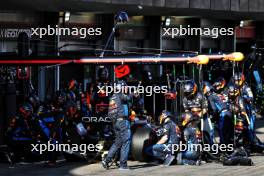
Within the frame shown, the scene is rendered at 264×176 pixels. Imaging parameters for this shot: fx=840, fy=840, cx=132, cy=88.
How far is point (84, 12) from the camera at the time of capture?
3195cm

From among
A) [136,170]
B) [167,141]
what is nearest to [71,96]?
[167,141]

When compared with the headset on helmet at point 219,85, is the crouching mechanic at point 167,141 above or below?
below

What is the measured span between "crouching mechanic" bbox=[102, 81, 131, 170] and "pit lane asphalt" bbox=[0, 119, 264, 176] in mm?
322

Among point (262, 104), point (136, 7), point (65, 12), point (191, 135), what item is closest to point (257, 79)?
point (262, 104)

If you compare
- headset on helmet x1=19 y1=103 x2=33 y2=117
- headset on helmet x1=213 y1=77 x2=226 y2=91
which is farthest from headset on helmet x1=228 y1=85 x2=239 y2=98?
headset on helmet x1=19 y1=103 x2=33 y2=117

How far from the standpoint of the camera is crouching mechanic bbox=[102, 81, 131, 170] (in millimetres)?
18109

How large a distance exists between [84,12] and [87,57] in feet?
41.2

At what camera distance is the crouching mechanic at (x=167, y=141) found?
1889 centimetres

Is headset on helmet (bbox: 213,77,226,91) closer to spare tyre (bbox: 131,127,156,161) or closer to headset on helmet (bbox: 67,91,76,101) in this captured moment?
spare tyre (bbox: 131,127,156,161)

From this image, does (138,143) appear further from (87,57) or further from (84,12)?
(84,12)

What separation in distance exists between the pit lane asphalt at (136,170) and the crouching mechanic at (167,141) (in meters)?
0.28


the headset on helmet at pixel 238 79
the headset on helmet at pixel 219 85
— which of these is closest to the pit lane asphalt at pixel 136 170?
the headset on helmet at pixel 238 79

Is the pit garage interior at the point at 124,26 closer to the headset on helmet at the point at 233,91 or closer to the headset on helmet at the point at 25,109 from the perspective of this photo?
the headset on helmet at the point at 25,109

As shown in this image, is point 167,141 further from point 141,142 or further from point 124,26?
point 124,26
